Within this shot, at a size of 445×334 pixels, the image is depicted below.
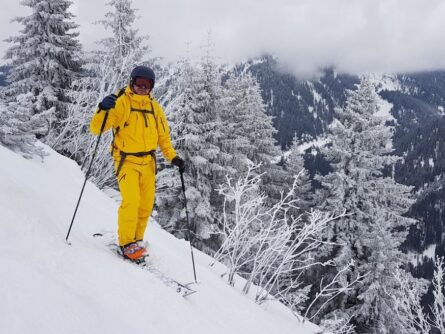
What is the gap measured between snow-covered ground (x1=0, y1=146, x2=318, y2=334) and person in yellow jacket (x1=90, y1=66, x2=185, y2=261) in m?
0.31

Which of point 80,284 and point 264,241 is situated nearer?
point 80,284

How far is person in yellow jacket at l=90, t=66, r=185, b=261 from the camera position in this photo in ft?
12.3

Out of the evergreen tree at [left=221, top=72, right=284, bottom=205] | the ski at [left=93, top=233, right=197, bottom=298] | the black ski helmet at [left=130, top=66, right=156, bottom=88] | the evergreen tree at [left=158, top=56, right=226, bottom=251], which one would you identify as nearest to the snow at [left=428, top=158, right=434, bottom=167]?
the evergreen tree at [left=221, top=72, right=284, bottom=205]

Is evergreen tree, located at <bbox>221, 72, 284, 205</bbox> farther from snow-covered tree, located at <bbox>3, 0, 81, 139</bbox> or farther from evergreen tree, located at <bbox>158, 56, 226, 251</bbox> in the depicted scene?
snow-covered tree, located at <bbox>3, 0, 81, 139</bbox>

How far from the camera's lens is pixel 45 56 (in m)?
14.5

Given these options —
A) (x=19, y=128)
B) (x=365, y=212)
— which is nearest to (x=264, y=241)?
(x=19, y=128)

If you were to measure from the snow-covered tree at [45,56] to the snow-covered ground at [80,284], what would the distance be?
10487 mm

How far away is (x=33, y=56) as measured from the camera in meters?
14.6

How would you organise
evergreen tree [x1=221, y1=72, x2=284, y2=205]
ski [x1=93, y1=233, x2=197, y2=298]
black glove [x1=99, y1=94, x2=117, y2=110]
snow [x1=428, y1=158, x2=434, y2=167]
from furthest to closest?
snow [x1=428, y1=158, x2=434, y2=167], evergreen tree [x1=221, y1=72, x2=284, y2=205], ski [x1=93, y1=233, x2=197, y2=298], black glove [x1=99, y1=94, x2=117, y2=110]

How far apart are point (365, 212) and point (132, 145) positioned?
713 inches

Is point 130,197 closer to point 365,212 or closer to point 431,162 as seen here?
point 365,212

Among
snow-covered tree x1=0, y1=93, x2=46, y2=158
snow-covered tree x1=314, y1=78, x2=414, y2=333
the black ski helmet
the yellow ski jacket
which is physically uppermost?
the black ski helmet

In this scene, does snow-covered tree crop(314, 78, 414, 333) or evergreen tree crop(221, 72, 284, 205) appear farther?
evergreen tree crop(221, 72, 284, 205)

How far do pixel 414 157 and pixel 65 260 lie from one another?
173673mm
